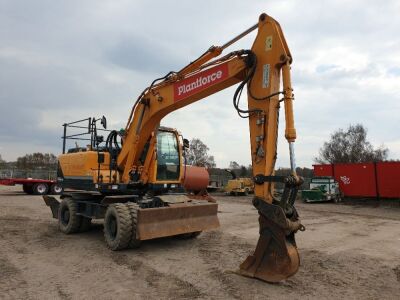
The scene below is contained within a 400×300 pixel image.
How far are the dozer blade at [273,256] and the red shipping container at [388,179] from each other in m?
17.9

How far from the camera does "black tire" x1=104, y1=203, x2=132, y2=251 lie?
7.63 m

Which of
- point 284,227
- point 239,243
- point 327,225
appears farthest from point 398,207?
point 284,227

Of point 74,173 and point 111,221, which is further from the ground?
point 74,173

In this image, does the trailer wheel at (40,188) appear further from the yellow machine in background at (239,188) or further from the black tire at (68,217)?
the black tire at (68,217)

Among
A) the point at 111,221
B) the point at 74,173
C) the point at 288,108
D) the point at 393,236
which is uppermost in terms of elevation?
the point at 288,108

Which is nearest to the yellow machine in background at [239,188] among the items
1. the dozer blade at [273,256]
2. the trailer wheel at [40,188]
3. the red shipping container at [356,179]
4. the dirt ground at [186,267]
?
the red shipping container at [356,179]

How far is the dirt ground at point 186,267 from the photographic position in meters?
5.27

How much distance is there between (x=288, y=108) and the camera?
5.76 meters

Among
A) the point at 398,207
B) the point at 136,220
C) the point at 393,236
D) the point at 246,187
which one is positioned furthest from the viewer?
the point at 246,187

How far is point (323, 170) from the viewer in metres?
24.8

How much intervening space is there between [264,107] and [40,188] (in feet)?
77.6

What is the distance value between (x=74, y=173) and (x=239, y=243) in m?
4.96

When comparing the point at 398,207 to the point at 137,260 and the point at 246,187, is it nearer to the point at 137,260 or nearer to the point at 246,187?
the point at 246,187

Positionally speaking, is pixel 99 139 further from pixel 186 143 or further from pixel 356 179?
pixel 356 179
